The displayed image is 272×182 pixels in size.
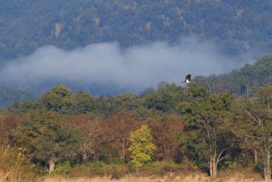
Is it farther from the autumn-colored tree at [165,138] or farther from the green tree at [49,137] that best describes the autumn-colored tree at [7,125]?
the autumn-colored tree at [165,138]

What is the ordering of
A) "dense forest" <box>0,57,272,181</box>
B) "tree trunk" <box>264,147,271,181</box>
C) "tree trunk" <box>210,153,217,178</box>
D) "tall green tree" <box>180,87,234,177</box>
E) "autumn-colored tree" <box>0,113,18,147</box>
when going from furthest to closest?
"autumn-colored tree" <box>0,113,18,147</box>, "tall green tree" <box>180,87,234,177</box>, "tree trunk" <box>210,153,217,178</box>, "dense forest" <box>0,57,272,181</box>, "tree trunk" <box>264,147,271,181</box>

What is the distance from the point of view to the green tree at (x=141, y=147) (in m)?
53.8

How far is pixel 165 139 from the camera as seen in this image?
58.9 m

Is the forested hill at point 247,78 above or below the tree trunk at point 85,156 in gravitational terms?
above

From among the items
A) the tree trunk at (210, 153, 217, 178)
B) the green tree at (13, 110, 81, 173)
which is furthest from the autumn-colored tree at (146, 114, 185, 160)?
the tree trunk at (210, 153, 217, 178)

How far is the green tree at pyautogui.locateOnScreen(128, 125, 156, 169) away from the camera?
53.8 m

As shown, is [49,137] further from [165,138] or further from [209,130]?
[209,130]

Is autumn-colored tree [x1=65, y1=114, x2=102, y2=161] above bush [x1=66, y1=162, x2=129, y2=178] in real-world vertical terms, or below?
above

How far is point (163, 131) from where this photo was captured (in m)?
59.8

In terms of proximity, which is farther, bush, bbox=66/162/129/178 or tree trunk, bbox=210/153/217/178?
bush, bbox=66/162/129/178

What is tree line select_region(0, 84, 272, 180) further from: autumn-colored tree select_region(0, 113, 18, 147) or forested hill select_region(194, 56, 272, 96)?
forested hill select_region(194, 56, 272, 96)

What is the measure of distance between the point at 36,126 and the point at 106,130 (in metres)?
9.65

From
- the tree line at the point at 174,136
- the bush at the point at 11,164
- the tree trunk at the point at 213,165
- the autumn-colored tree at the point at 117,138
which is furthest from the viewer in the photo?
the autumn-colored tree at the point at 117,138

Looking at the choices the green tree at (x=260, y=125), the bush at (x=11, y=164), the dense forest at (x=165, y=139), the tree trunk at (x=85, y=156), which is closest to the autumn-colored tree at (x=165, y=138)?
the dense forest at (x=165, y=139)
